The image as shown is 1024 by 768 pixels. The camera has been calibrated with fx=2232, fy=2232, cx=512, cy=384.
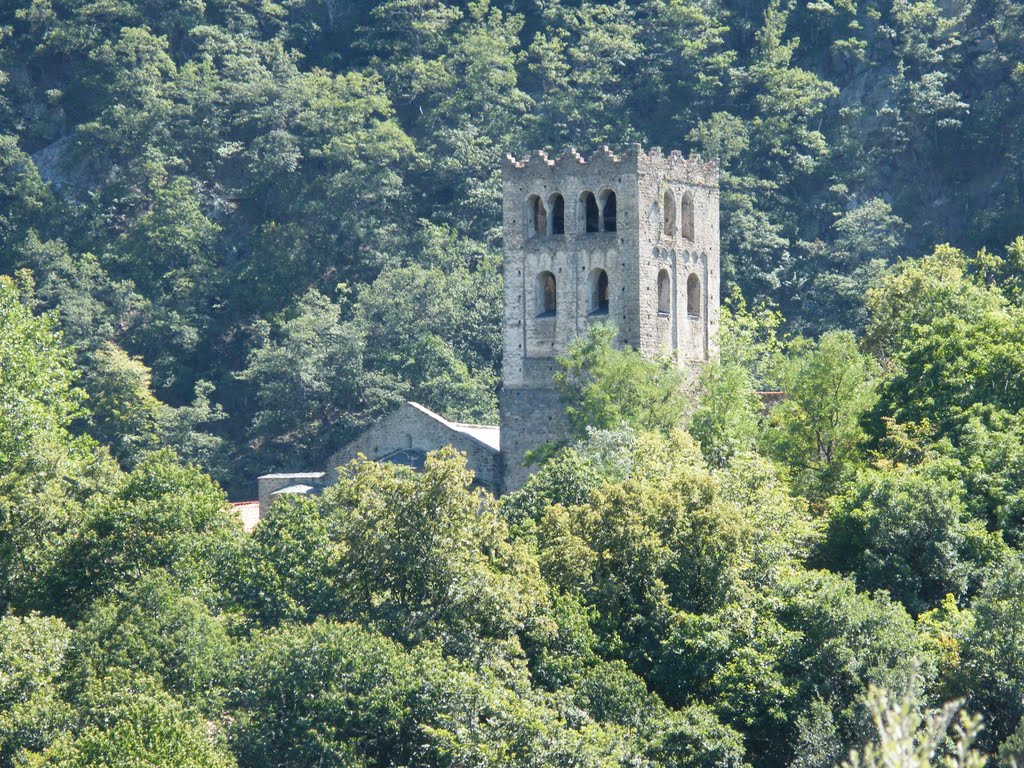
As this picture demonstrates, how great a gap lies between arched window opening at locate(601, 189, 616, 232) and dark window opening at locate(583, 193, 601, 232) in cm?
25

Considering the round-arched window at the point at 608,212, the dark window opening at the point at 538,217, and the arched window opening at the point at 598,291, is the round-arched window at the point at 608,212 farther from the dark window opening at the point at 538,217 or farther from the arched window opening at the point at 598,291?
the dark window opening at the point at 538,217

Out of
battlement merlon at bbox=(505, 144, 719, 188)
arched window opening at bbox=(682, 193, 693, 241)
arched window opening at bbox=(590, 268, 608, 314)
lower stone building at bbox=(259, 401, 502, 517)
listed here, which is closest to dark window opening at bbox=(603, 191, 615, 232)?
battlement merlon at bbox=(505, 144, 719, 188)

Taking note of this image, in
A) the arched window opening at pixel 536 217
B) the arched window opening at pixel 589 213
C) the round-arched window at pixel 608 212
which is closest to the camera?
the round-arched window at pixel 608 212

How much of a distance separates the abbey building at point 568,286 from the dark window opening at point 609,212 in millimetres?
36

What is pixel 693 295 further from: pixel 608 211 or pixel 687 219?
pixel 608 211

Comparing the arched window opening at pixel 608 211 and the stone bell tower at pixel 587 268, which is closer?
the stone bell tower at pixel 587 268

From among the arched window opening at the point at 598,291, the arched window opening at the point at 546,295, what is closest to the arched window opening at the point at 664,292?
the arched window opening at the point at 598,291

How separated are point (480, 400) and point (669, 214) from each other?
67.6 feet

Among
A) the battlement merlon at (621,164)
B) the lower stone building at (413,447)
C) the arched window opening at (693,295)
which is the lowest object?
the lower stone building at (413,447)

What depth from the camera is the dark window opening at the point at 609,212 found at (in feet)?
187

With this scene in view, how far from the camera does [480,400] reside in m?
77.1

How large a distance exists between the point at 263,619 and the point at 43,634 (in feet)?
13.6

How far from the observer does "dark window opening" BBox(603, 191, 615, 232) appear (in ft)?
187

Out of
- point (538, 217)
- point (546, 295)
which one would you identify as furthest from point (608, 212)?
point (546, 295)
